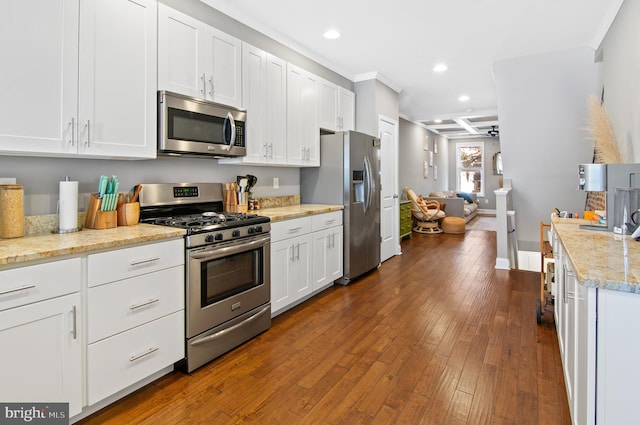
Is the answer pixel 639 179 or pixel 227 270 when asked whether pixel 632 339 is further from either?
pixel 227 270

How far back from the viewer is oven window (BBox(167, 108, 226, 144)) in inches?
97.5

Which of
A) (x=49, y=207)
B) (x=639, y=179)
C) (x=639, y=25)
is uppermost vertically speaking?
(x=639, y=25)

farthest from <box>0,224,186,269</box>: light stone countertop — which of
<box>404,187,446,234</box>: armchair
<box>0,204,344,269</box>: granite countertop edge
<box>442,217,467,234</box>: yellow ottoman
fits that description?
<box>442,217,467,234</box>: yellow ottoman

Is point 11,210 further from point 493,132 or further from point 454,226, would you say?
point 493,132

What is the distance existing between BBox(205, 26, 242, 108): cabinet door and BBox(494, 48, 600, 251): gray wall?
330cm

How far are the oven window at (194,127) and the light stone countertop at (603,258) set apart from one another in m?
2.41

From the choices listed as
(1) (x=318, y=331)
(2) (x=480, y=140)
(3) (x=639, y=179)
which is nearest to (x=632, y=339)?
(3) (x=639, y=179)

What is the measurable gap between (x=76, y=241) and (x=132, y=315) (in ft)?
1.59

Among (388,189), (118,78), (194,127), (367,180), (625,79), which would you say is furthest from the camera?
(388,189)

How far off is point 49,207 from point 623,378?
2.83 metres

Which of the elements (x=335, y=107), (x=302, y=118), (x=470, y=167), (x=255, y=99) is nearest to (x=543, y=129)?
(x=335, y=107)

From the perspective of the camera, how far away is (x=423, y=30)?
11.5 ft

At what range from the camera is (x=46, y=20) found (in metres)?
1.82

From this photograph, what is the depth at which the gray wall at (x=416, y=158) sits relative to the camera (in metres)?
8.33
